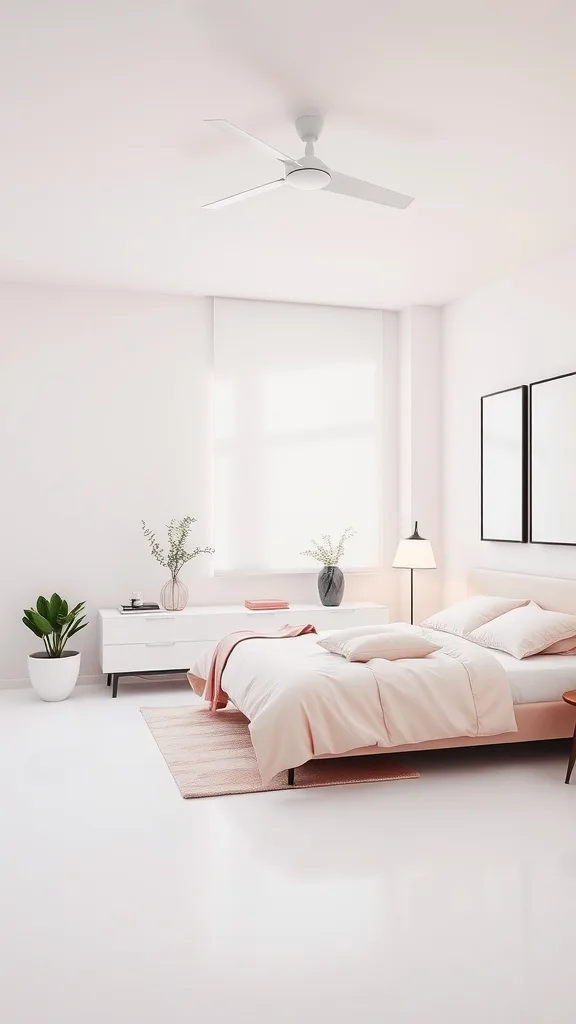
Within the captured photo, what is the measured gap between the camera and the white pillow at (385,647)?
3910mm

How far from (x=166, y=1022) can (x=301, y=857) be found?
3.35 ft

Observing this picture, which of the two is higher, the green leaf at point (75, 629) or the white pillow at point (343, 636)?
the white pillow at point (343, 636)

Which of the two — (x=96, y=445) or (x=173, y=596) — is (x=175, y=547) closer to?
(x=173, y=596)

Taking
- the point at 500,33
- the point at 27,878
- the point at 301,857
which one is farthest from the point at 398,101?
the point at 27,878

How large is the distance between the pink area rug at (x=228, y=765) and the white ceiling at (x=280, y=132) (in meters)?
2.68

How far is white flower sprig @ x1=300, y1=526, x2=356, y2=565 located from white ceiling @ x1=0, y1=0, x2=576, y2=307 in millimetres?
1904

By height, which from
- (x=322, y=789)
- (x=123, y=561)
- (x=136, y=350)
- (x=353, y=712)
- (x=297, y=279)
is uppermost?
(x=297, y=279)

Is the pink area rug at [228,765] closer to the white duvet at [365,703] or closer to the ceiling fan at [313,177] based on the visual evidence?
the white duvet at [365,703]

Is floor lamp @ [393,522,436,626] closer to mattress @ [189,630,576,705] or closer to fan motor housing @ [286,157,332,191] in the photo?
mattress @ [189,630,576,705]

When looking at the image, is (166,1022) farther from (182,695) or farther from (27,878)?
(182,695)

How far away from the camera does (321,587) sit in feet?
19.6

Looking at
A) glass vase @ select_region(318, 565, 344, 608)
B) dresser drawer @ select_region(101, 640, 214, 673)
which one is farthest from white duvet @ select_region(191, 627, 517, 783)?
glass vase @ select_region(318, 565, 344, 608)

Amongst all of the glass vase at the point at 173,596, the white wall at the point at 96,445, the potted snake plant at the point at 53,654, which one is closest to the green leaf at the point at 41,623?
the potted snake plant at the point at 53,654

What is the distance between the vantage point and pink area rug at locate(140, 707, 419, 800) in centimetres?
366
